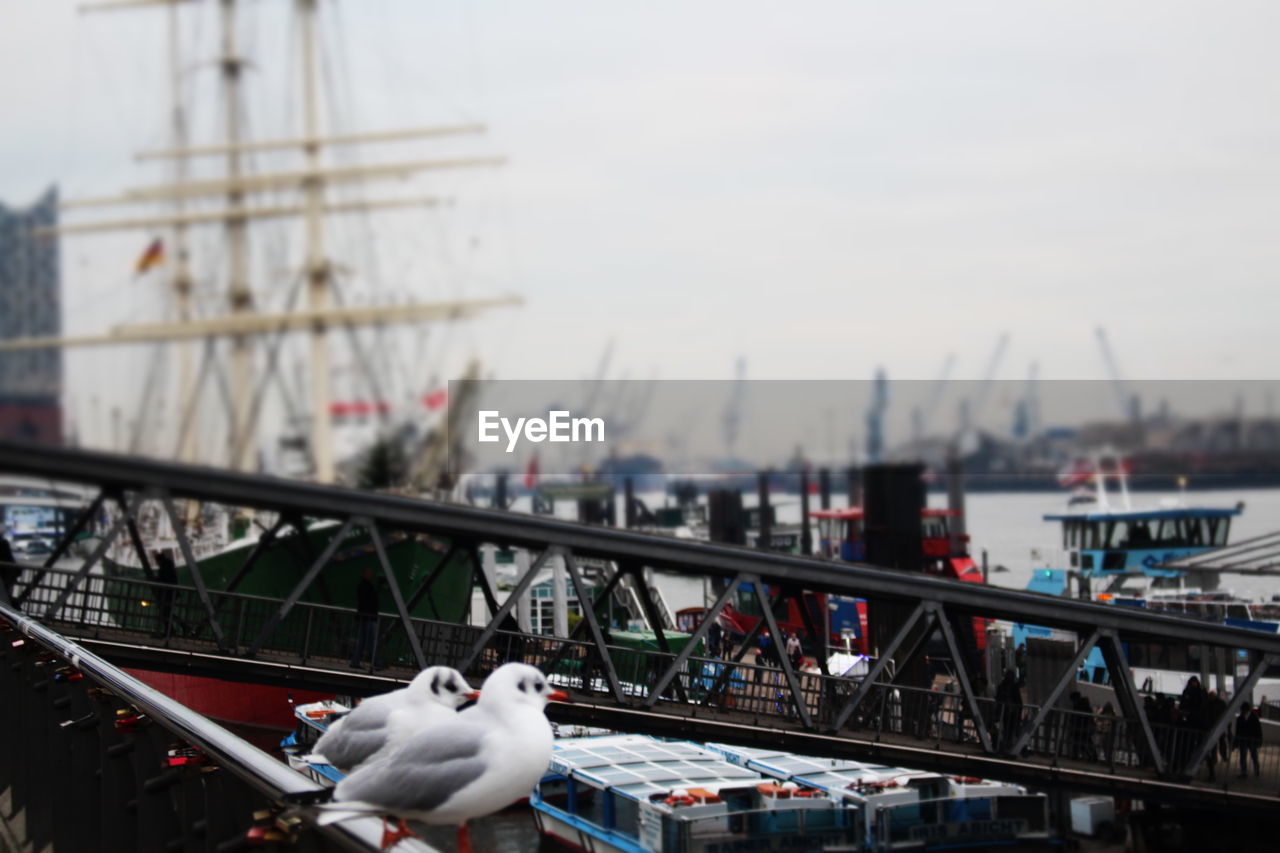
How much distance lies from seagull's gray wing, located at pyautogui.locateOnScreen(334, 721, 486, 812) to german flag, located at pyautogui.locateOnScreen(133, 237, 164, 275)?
4776cm

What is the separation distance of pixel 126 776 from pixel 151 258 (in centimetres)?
4684

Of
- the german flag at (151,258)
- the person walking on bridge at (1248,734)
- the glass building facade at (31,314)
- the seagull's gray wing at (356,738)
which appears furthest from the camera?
the german flag at (151,258)

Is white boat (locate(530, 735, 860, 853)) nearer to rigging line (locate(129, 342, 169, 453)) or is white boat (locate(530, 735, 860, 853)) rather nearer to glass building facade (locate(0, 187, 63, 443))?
glass building facade (locate(0, 187, 63, 443))

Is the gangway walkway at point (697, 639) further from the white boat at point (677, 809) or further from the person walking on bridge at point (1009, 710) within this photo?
the white boat at point (677, 809)

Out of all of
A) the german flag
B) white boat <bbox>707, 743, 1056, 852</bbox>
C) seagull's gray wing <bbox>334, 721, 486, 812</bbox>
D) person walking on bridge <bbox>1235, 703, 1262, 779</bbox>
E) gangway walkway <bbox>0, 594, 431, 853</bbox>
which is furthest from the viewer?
the german flag

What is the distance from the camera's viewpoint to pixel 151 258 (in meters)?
49.5

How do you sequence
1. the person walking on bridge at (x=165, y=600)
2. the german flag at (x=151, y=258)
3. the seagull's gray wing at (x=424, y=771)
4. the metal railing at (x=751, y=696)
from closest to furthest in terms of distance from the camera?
the seagull's gray wing at (x=424, y=771)
the metal railing at (x=751, y=696)
the person walking on bridge at (x=165, y=600)
the german flag at (x=151, y=258)

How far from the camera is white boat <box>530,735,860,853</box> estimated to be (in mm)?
19844

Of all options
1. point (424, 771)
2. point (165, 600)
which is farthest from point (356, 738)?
point (165, 600)

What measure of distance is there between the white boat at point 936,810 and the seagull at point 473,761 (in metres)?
15.9

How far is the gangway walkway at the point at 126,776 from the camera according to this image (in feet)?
14.1

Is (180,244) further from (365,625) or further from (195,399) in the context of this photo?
(365,625)

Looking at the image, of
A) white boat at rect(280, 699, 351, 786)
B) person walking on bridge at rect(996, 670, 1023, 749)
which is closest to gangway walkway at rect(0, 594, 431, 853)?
person walking on bridge at rect(996, 670, 1023, 749)

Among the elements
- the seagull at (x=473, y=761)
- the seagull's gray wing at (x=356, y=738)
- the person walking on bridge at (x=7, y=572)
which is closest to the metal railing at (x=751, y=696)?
the person walking on bridge at (x=7, y=572)
